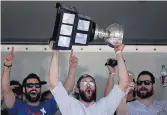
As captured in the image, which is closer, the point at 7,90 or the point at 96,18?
the point at 7,90

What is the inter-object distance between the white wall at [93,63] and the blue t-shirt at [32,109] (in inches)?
31.1

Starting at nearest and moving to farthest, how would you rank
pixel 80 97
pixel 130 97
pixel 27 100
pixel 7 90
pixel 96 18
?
pixel 80 97 → pixel 7 90 → pixel 27 100 → pixel 130 97 → pixel 96 18

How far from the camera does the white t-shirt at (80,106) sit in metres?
2.42

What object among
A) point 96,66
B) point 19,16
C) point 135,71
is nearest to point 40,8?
point 19,16

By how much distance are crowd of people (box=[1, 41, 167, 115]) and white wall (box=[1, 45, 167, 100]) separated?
1.61 feet

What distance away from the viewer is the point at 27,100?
2820 mm

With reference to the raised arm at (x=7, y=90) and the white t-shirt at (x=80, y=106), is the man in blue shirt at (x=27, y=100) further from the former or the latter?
the white t-shirt at (x=80, y=106)

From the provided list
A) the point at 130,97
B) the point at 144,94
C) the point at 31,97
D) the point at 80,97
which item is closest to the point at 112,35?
the point at 80,97

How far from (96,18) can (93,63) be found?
0.41m

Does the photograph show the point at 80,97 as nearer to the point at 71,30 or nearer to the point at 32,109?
the point at 32,109

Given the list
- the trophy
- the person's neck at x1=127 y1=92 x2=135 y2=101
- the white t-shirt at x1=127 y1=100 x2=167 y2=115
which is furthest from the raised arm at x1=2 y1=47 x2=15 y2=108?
the person's neck at x1=127 y1=92 x2=135 y2=101

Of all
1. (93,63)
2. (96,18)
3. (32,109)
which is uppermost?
(96,18)

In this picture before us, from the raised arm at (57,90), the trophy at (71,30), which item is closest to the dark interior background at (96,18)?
the trophy at (71,30)

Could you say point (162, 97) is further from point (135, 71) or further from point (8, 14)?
point (8, 14)
